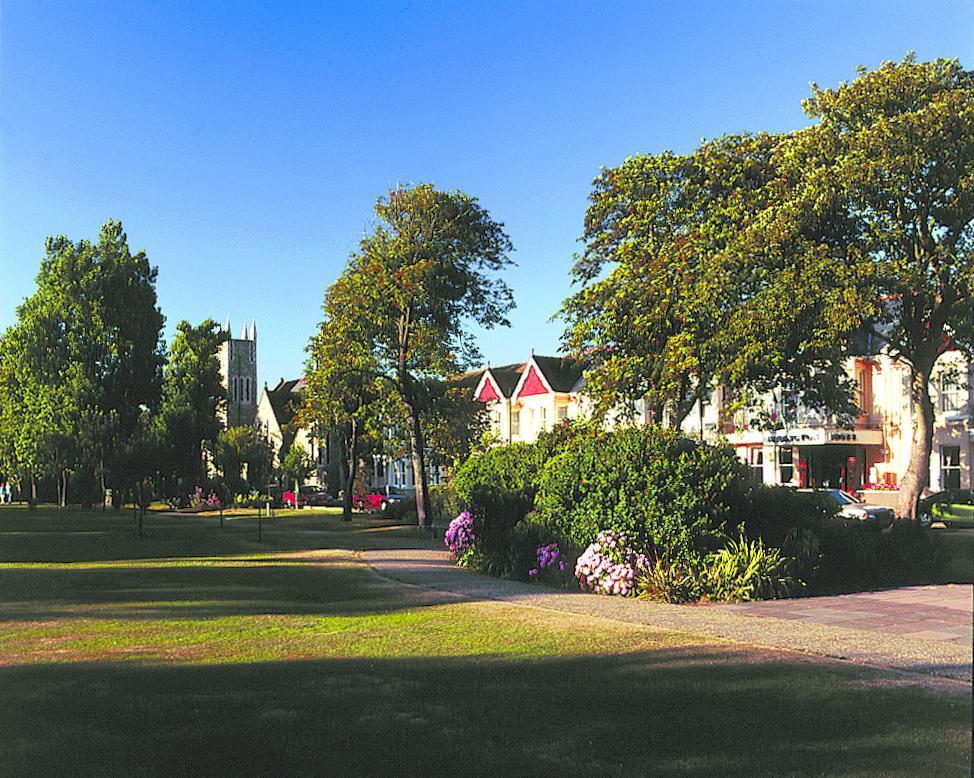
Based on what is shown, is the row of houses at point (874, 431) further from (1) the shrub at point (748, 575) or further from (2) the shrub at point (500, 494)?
(2) the shrub at point (500, 494)

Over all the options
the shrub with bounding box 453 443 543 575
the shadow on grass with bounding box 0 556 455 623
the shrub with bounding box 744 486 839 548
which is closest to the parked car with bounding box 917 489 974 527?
the shrub with bounding box 744 486 839 548

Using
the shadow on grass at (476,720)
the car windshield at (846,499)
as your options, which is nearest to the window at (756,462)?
the car windshield at (846,499)

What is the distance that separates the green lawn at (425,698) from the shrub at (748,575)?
233cm

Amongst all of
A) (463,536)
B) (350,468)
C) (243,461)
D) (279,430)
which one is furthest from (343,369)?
(279,430)

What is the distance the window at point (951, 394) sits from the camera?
28.6 ft

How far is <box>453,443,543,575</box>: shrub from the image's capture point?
16.3 meters

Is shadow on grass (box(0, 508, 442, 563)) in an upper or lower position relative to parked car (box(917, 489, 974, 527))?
lower

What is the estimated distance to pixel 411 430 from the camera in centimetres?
3152

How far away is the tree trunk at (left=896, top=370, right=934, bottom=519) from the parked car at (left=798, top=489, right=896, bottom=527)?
1454 mm

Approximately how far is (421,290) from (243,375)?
36.0 m

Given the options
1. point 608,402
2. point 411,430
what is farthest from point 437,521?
point 608,402

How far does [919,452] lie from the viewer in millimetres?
8109

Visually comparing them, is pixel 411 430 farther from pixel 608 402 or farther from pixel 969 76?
pixel 969 76

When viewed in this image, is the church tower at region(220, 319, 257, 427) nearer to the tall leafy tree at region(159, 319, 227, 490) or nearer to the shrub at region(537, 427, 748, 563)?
the tall leafy tree at region(159, 319, 227, 490)
